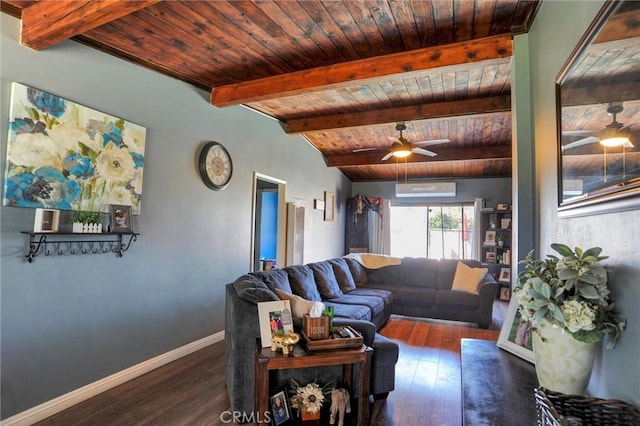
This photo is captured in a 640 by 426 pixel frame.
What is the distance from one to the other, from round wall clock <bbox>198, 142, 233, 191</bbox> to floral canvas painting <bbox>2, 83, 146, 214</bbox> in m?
0.75

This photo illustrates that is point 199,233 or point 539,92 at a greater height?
point 539,92

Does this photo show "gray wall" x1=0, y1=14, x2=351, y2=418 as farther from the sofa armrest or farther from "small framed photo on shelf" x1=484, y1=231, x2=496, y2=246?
"small framed photo on shelf" x1=484, y1=231, x2=496, y2=246

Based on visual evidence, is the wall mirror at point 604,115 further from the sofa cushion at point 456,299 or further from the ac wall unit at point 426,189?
the ac wall unit at point 426,189

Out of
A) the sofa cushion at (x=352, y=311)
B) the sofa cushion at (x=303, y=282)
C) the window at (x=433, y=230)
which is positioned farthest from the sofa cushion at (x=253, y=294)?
the window at (x=433, y=230)

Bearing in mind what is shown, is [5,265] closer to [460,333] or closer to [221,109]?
[221,109]

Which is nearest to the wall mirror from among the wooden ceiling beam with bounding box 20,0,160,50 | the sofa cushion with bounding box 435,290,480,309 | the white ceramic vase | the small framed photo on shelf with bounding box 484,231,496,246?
the white ceramic vase

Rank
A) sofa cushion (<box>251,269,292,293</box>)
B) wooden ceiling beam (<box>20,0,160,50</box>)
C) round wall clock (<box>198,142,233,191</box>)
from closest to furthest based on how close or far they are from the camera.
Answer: wooden ceiling beam (<box>20,0,160,50</box>)
sofa cushion (<box>251,269,292,293</box>)
round wall clock (<box>198,142,233,191</box>)

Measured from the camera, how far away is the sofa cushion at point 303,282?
3.38 meters

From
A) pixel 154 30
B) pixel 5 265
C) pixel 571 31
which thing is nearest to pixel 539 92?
pixel 571 31

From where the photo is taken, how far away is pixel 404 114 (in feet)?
14.5

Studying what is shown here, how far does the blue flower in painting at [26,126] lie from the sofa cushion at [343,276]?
3.39 metres

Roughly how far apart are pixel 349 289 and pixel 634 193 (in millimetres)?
A: 3887

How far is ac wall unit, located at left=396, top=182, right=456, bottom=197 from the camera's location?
759 cm

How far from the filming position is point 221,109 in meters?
3.90
